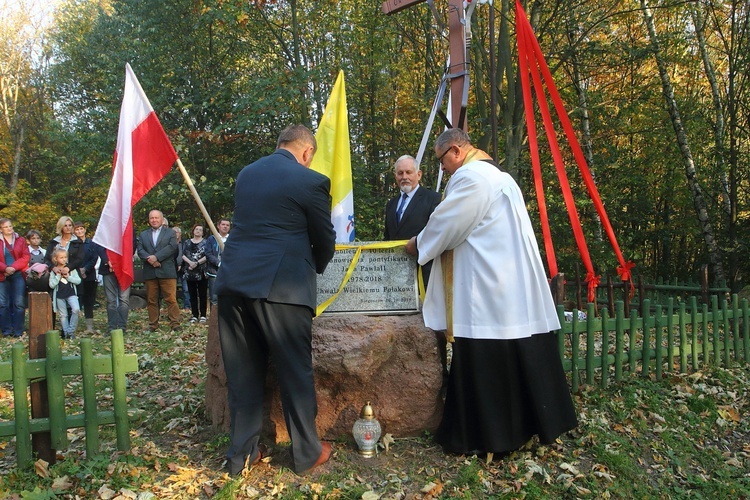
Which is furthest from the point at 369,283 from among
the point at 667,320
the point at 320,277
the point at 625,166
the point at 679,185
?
the point at 679,185

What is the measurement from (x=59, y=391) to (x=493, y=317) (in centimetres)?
267

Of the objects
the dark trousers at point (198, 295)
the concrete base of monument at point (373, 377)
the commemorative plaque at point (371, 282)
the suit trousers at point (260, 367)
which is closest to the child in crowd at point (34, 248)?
the dark trousers at point (198, 295)

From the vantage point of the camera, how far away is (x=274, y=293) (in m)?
3.07

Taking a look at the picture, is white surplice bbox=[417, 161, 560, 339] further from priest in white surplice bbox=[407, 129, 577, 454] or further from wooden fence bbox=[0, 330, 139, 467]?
wooden fence bbox=[0, 330, 139, 467]

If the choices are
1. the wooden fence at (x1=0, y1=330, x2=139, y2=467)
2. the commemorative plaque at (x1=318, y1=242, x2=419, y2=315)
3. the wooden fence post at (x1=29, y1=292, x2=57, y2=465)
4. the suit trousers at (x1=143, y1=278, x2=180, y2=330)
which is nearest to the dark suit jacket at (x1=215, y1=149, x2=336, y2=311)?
the commemorative plaque at (x1=318, y1=242, x2=419, y2=315)

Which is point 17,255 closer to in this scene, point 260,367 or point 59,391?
point 59,391

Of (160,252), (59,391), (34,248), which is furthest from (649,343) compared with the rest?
(34,248)

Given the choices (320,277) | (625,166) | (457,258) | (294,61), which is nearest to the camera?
(457,258)

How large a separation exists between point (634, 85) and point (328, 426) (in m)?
12.3

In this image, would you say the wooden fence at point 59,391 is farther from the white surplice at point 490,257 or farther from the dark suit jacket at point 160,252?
the dark suit jacket at point 160,252

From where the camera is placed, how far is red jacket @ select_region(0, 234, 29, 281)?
8038 mm

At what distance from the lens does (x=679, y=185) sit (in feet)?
46.3

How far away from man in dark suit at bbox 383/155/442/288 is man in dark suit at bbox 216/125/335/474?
1632 mm

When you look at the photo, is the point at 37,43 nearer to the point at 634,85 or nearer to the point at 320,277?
the point at 634,85
